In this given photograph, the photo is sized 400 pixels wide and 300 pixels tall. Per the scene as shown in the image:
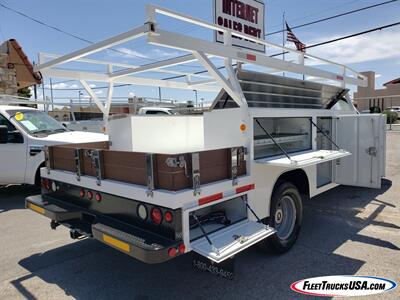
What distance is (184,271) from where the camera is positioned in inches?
136

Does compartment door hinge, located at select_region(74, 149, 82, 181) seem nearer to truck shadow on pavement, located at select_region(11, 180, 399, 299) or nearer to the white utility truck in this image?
the white utility truck

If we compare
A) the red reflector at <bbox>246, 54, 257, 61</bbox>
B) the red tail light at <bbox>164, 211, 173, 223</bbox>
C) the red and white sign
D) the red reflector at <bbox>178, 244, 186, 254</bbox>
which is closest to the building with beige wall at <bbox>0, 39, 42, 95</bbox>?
the red and white sign

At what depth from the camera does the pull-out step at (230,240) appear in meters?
2.58

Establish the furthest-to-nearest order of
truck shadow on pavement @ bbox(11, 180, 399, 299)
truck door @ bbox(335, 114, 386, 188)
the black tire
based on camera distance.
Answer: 1. truck door @ bbox(335, 114, 386, 188)
2. the black tire
3. truck shadow on pavement @ bbox(11, 180, 399, 299)

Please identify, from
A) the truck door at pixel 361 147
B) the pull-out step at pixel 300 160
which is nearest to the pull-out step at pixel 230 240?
the pull-out step at pixel 300 160

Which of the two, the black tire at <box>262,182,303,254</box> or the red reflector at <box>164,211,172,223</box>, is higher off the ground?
the red reflector at <box>164,211,172,223</box>

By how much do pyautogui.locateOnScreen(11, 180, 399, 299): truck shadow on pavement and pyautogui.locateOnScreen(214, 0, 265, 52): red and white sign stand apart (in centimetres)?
314

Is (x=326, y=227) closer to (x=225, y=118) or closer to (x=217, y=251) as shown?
(x=225, y=118)

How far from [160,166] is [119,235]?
712 mm

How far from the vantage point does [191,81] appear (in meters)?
6.59

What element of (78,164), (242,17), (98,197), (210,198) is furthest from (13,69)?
(210,198)

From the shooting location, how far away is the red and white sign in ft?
18.2

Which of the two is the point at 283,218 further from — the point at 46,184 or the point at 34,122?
the point at 34,122

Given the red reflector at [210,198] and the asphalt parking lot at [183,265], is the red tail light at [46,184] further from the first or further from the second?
the red reflector at [210,198]
